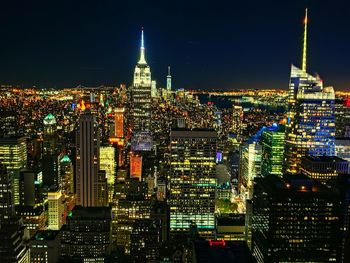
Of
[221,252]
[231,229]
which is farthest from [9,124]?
[221,252]

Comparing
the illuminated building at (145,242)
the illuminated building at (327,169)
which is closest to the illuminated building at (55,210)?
the illuminated building at (145,242)

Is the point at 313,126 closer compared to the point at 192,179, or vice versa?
the point at 192,179

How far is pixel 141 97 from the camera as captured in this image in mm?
56750

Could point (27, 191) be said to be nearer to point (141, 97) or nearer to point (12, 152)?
point (12, 152)

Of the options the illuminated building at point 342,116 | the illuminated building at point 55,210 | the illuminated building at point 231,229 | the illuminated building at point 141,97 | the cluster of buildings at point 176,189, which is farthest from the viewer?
the illuminated building at point 141,97

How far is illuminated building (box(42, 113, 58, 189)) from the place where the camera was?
29625mm

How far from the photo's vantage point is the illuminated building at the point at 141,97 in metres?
53.8

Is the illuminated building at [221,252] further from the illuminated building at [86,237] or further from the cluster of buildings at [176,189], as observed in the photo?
the illuminated building at [86,237]

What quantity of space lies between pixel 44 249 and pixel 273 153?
18.5 m

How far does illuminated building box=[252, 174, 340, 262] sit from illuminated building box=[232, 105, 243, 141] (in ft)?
110

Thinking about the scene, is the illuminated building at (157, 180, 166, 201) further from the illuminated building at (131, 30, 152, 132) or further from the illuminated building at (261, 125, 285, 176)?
the illuminated building at (131, 30, 152, 132)

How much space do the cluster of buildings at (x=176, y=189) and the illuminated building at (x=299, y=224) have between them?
3 centimetres

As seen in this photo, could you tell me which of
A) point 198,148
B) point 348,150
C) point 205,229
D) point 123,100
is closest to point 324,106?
point 348,150

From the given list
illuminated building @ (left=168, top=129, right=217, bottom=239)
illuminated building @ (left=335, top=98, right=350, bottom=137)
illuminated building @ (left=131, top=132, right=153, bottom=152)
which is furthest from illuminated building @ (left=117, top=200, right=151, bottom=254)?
illuminated building @ (left=131, top=132, right=153, bottom=152)
